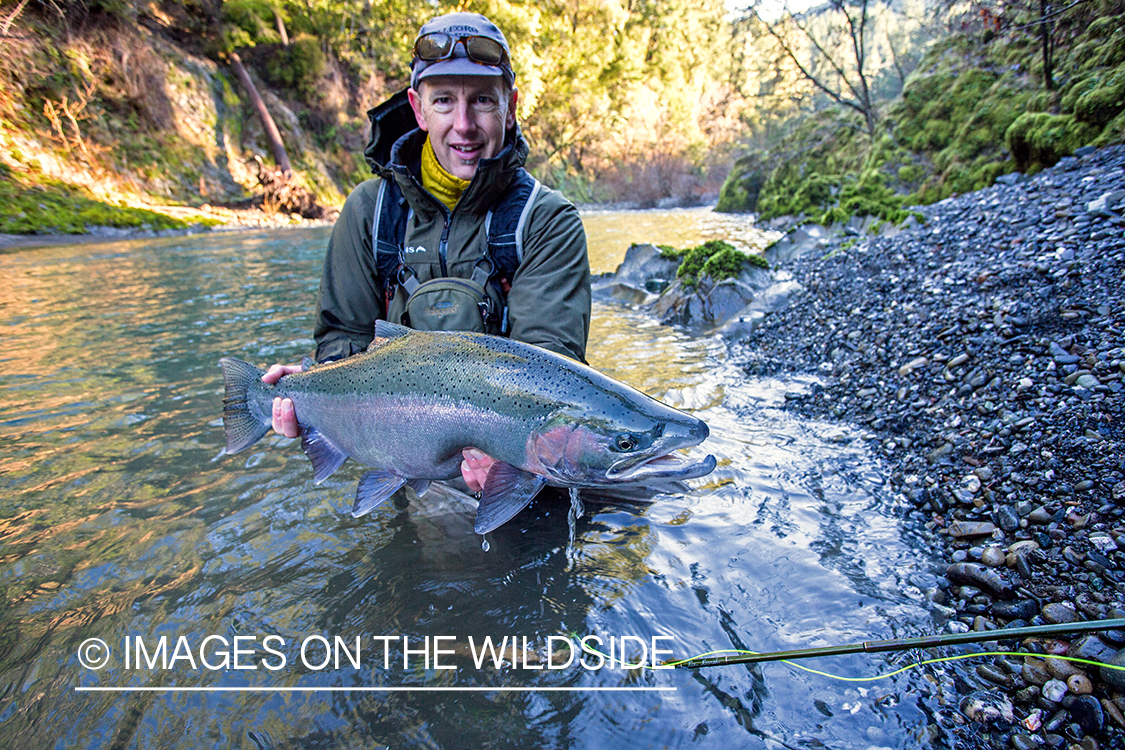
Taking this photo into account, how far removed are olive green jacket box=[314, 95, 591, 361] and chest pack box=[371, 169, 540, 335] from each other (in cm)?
5

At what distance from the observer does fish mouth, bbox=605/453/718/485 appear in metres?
2.04

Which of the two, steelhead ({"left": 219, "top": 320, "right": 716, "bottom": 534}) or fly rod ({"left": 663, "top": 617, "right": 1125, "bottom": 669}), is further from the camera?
steelhead ({"left": 219, "top": 320, "right": 716, "bottom": 534})

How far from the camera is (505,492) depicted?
93.9 inches

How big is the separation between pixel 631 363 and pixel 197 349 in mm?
5719

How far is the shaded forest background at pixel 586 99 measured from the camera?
33.1 ft

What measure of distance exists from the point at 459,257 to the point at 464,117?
799mm

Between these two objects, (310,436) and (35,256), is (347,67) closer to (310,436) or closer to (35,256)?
(35,256)

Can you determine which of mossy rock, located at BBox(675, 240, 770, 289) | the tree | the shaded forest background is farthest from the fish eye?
the tree

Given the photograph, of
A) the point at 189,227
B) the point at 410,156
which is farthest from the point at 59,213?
the point at 410,156

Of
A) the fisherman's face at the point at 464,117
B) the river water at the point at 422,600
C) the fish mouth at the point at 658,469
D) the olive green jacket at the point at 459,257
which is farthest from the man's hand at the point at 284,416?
the fish mouth at the point at 658,469

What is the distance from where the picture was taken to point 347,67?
1346 inches

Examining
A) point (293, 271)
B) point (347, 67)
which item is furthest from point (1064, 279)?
point (347, 67)

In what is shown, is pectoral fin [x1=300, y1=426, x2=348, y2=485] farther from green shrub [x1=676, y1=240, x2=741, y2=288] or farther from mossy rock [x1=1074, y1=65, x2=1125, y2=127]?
mossy rock [x1=1074, y1=65, x2=1125, y2=127]

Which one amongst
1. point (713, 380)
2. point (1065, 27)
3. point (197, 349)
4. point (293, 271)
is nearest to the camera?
point (713, 380)
